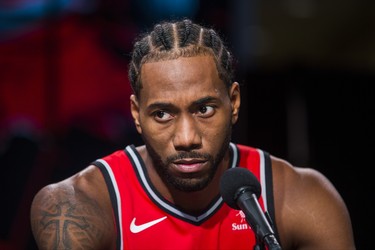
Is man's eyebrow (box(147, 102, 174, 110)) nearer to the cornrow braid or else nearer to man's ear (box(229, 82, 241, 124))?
the cornrow braid

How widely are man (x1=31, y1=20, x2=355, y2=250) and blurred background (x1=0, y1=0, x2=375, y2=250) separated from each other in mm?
1743

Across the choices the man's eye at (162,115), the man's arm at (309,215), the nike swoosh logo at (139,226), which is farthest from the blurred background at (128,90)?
the man's eye at (162,115)

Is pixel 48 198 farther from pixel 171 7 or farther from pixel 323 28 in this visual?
pixel 323 28

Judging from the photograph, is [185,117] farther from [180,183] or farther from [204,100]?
[180,183]

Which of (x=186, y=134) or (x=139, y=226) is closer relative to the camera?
(x=186, y=134)

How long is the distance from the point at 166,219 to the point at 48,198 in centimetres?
46

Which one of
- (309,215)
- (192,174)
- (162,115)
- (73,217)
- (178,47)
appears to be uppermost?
(178,47)

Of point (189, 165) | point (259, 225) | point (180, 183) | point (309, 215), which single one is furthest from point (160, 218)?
point (259, 225)

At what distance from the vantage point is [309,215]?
2641mm

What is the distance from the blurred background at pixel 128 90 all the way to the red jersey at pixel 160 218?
1.76 m

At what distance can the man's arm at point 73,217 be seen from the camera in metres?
2.33

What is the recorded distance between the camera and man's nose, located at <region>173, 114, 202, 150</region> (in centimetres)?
228

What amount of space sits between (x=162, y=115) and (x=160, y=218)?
47 cm

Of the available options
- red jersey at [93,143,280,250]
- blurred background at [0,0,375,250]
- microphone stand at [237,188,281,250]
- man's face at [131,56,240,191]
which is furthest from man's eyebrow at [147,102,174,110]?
blurred background at [0,0,375,250]
